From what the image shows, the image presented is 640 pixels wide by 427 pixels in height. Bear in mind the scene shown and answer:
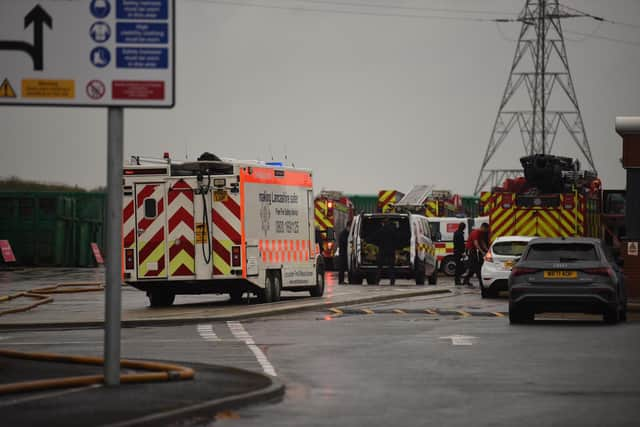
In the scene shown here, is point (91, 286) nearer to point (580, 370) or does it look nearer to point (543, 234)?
point (543, 234)

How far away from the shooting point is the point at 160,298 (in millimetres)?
29234

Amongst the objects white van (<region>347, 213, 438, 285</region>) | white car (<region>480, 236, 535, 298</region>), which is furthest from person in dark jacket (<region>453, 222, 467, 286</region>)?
white car (<region>480, 236, 535, 298</region>)

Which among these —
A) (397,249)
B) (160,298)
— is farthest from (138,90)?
(397,249)

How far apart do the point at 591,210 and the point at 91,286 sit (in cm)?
1315

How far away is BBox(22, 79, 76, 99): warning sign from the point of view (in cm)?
1306

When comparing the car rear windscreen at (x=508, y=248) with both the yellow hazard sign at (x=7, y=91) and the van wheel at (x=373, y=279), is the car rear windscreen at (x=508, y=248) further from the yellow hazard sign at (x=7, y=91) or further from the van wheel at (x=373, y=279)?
the yellow hazard sign at (x=7, y=91)

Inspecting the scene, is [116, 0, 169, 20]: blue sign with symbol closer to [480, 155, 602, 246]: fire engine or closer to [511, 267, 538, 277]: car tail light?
[511, 267, 538, 277]: car tail light

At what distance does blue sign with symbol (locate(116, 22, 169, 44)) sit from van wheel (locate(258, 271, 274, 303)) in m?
15.6

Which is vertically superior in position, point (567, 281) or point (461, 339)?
point (567, 281)

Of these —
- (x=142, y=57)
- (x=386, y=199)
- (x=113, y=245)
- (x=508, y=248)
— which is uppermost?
(x=386, y=199)

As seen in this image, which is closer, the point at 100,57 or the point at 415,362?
the point at 100,57

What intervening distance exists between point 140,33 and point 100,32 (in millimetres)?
363

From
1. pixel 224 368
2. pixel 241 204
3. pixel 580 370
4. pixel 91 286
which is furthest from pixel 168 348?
pixel 91 286

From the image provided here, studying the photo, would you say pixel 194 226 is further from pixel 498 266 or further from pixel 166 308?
pixel 498 266
